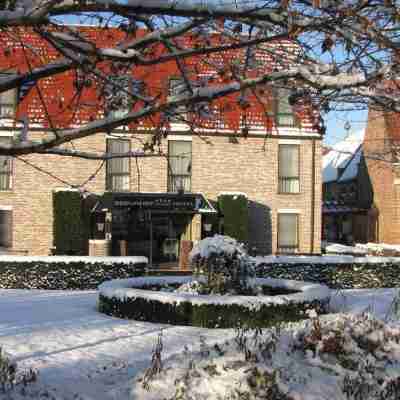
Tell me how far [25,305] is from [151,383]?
31.3ft

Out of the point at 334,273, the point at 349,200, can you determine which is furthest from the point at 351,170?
the point at 334,273

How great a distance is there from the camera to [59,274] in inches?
758

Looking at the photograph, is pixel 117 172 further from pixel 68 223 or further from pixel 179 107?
pixel 179 107

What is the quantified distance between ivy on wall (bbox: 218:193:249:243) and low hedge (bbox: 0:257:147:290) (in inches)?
308

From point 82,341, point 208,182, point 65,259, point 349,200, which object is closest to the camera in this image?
point 82,341

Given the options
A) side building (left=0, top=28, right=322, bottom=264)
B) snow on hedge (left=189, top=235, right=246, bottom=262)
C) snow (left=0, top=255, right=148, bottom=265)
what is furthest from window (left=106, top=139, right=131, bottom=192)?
snow on hedge (left=189, top=235, right=246, bottom=262)

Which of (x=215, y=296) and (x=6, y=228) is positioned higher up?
(x=6, y=228)

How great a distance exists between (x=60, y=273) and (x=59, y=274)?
0.17 ft

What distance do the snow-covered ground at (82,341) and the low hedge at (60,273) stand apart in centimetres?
209

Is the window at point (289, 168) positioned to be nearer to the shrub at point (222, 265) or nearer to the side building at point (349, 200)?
the side building at point (349, 200)

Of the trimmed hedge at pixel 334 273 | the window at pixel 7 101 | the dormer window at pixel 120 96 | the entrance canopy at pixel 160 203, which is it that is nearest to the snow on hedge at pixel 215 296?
the trimmed hedge at pixel 334 273

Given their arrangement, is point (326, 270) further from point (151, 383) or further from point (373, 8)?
point (373, 8)

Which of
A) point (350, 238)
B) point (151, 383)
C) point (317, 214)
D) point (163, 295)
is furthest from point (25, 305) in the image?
point (350, 238)

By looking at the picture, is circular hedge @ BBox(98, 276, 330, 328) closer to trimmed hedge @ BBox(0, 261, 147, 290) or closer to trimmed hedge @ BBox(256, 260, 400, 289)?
trimmed hedge @ BBox(0, 261, 147, 290)
